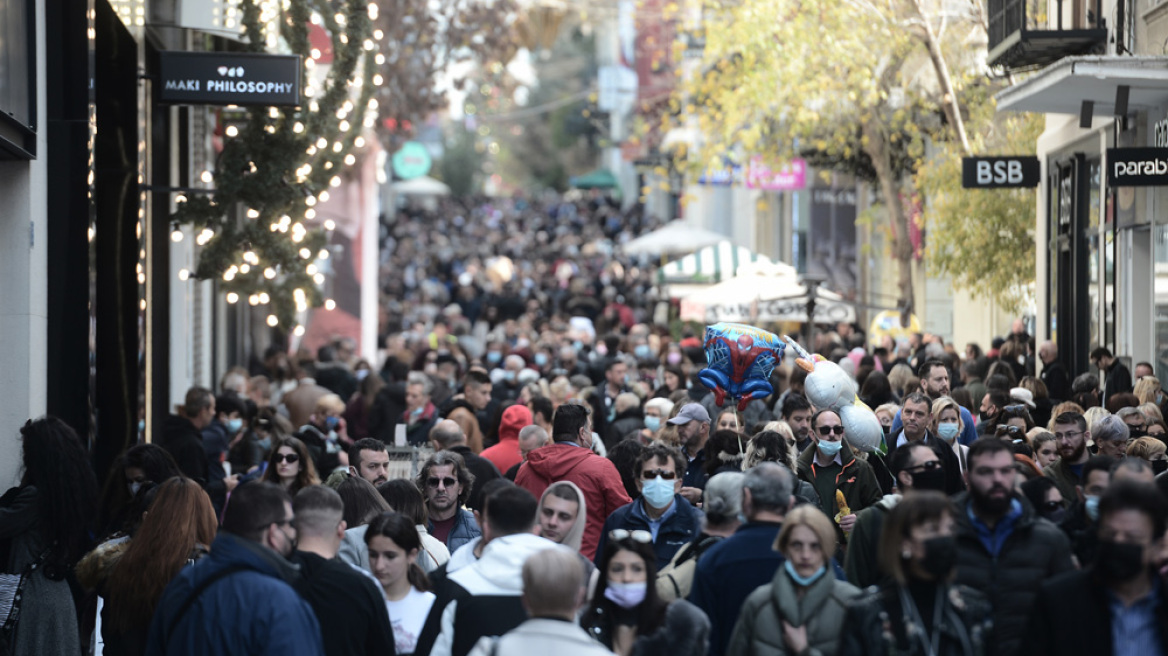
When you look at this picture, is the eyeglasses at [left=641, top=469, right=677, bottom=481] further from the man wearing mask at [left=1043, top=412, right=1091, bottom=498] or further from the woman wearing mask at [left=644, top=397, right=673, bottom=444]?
the woman wearing mask at [left=644, top=397, right=673, bottom=444]

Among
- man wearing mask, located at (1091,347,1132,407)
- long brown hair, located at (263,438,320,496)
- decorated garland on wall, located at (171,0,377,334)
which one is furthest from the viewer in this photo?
man wearing mask, located at (1091,347,1132,407)

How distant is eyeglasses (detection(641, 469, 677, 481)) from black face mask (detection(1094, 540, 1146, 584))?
10.3ft

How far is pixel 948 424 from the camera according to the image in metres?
10.8

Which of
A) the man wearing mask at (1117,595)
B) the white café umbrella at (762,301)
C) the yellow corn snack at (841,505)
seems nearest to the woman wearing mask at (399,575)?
the man wearing mask at (1117,595)

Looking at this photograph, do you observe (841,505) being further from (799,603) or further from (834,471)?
(799,603)

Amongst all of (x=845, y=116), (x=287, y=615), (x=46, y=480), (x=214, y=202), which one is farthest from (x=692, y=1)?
(x=287, y=615)

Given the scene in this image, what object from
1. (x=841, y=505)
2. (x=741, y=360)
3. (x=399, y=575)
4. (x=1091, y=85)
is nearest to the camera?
(x=399, y=575)

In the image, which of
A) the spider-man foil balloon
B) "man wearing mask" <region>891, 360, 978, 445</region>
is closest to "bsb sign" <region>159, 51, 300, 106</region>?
the spider-man foil balloon

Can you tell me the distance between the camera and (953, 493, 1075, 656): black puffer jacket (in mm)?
6191

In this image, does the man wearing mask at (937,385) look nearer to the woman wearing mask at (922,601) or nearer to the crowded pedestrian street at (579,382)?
the crowded pedestrian street at (579,382)

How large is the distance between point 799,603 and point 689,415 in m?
4.85

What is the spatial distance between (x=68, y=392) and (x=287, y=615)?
5.77 m

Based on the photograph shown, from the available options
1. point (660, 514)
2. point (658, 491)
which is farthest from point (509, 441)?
point (658, 491)

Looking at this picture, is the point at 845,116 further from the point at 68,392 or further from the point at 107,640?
Answer: the point at 107,640
